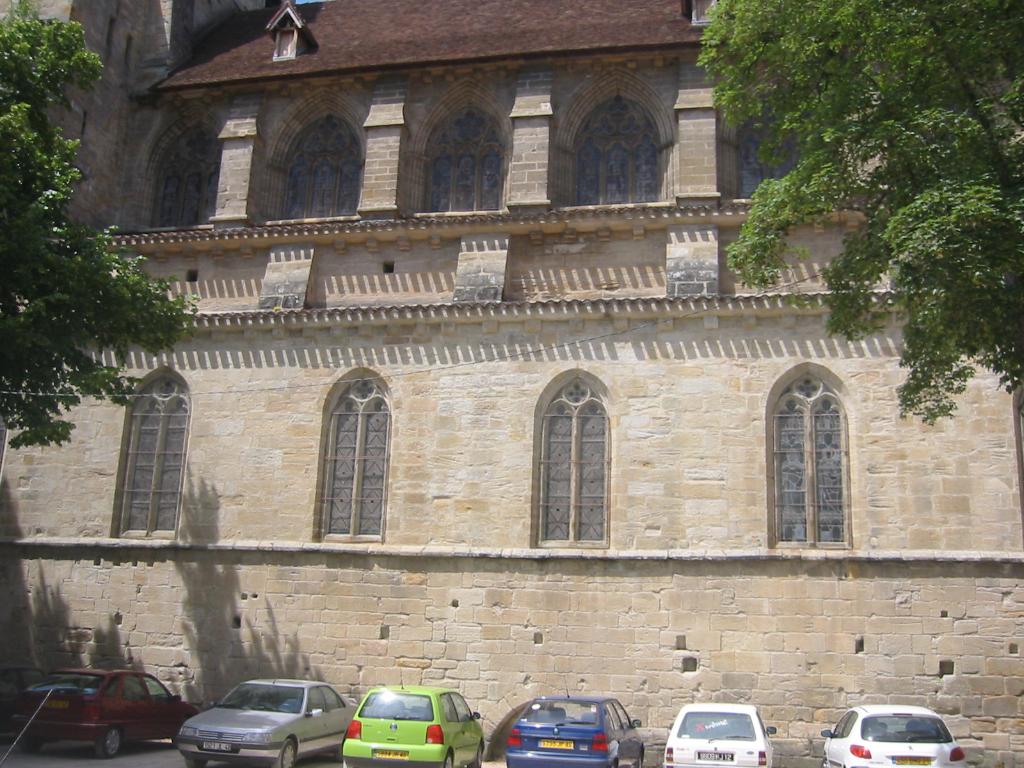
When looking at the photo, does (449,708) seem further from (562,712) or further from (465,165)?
(465,165)

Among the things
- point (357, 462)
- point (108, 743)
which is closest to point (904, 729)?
point (357, 462)

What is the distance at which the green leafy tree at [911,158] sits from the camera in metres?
11.0

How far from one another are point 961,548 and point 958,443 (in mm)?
1675

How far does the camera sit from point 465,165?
21.8 metres

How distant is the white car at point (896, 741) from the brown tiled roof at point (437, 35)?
12.8 m

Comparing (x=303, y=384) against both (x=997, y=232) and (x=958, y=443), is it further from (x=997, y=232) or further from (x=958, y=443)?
(x=997, y=232)

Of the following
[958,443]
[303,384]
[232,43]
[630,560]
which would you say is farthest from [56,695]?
[232,43]

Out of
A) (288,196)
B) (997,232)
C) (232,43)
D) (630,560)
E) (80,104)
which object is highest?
(232,43)

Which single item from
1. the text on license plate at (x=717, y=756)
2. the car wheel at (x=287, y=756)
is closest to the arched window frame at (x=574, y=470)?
the text on license plate at (x=717, y=756)

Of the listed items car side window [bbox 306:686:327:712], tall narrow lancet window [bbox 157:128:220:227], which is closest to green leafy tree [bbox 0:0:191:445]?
car side window [bbox 306:686:327:712]

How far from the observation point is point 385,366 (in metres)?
19.5

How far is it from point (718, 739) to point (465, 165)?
12969mm

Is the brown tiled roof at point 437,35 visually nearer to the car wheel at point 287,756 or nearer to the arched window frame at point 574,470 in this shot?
the arched window frame at point 574,470

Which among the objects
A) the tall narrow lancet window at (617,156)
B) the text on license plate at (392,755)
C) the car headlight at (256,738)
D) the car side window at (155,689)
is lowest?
the text on license plate at (392,755)
